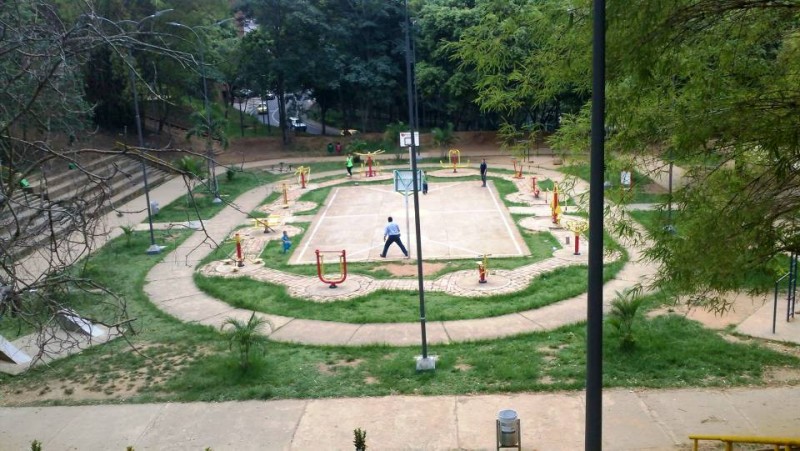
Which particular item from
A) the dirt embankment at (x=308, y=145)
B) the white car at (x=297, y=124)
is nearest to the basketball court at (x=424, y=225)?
the dirt embankment at (x=308, y=145)

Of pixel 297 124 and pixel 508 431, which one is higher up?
pixel 297 124

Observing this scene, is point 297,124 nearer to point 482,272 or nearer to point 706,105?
point 482,272

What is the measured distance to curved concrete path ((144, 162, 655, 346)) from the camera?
572 inches

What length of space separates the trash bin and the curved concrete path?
381cm

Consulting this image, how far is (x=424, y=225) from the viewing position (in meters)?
24.0

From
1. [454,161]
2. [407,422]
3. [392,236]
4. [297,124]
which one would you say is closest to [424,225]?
[392,236]

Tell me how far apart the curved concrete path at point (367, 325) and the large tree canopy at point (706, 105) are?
310 centimetres

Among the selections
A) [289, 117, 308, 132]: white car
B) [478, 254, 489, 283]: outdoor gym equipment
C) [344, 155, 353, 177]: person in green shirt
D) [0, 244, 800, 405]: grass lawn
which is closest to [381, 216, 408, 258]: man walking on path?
[478, 254, 489, 283]: outdoor gym equipment

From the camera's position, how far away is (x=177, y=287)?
18.7 meters

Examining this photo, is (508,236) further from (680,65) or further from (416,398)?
(680,65)

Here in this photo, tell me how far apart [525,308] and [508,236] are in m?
6.63

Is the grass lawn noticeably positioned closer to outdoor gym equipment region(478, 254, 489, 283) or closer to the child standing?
outdoor gym equipment region(478, 254, 489, 283)

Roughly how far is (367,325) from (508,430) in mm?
6204

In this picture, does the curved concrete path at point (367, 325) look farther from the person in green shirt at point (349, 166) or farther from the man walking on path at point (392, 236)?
the person in green shirt at point (349, 166)
